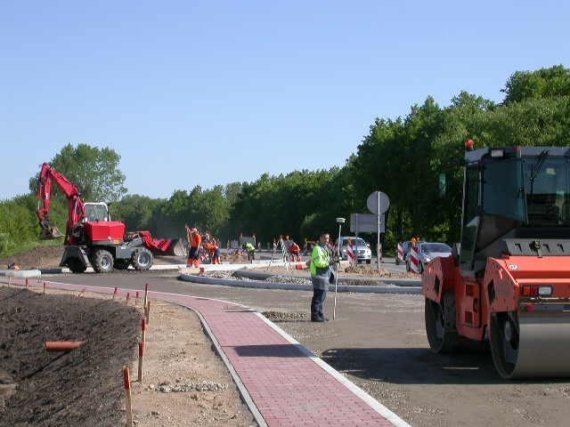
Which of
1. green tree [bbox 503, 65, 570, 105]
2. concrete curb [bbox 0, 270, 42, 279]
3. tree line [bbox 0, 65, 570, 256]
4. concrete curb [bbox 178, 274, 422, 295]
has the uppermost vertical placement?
green tree [bbox 503, 65, 570, 105]

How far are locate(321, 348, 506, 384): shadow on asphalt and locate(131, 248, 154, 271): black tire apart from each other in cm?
2661

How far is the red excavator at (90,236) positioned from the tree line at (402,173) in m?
13.7

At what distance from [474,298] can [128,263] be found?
3004cm

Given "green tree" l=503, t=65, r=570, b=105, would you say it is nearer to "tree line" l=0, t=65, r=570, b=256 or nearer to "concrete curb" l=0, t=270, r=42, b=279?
"tree line" l=0, t=65, r=570, b=256

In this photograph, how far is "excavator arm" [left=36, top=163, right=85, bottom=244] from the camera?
38.4m

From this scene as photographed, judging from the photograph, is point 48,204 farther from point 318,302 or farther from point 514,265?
point 514,265

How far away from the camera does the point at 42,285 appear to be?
1142 inches

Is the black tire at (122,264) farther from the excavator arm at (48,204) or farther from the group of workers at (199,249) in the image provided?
the group of workers at (199,249)

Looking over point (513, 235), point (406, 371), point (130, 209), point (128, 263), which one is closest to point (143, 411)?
point (406, 371)

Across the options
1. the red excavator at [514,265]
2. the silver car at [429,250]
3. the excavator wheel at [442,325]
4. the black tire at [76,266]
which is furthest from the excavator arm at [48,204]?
the red excavator at [514,265]

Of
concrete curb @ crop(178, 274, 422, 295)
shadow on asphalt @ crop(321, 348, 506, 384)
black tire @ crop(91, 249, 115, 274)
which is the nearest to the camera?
shadow on asphalt @ crop(321, 348, 506, 384)

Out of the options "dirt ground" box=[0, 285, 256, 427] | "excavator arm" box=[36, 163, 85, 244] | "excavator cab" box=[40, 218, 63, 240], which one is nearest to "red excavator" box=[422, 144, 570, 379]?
"dirt ground" box=[0, 285, 256, 427]

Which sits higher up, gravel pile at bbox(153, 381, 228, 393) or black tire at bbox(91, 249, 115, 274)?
black tire at bbox(91, 249, 115, 274)

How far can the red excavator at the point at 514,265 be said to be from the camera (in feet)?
31.2
